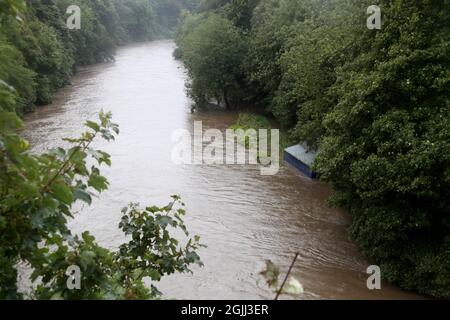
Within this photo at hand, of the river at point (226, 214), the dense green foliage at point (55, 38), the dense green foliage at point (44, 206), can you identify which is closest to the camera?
the dense green foliage at point (44, 206)

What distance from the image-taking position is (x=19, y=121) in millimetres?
3072

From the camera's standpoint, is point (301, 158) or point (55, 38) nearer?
point (301, 158)

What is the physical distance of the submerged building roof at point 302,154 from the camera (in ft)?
71.9

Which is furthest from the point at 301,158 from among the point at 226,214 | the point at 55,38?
the point at 55,38

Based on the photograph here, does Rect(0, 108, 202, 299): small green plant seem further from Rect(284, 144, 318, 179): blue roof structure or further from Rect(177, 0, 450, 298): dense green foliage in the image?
Rect(284, 144, 318, 179): blue roof structure

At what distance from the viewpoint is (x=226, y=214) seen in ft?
58.3

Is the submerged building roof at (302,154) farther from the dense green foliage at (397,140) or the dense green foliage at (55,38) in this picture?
the dense green foliage at (55,38)

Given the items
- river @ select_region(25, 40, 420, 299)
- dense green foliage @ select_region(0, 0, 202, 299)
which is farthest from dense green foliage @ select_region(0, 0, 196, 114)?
river @ select_region(25, 40, 420, 299)

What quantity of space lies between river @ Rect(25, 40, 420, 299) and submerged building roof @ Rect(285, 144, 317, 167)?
75 centimetres

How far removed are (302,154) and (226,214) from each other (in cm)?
652

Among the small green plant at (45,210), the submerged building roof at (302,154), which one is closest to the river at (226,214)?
the submerged building roof at (302,154)

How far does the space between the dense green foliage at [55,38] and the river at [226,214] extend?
3.38 meters

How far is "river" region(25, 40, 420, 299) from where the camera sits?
13336mm

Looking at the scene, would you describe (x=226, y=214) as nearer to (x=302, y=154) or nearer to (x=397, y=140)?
(x=302, y=154)
